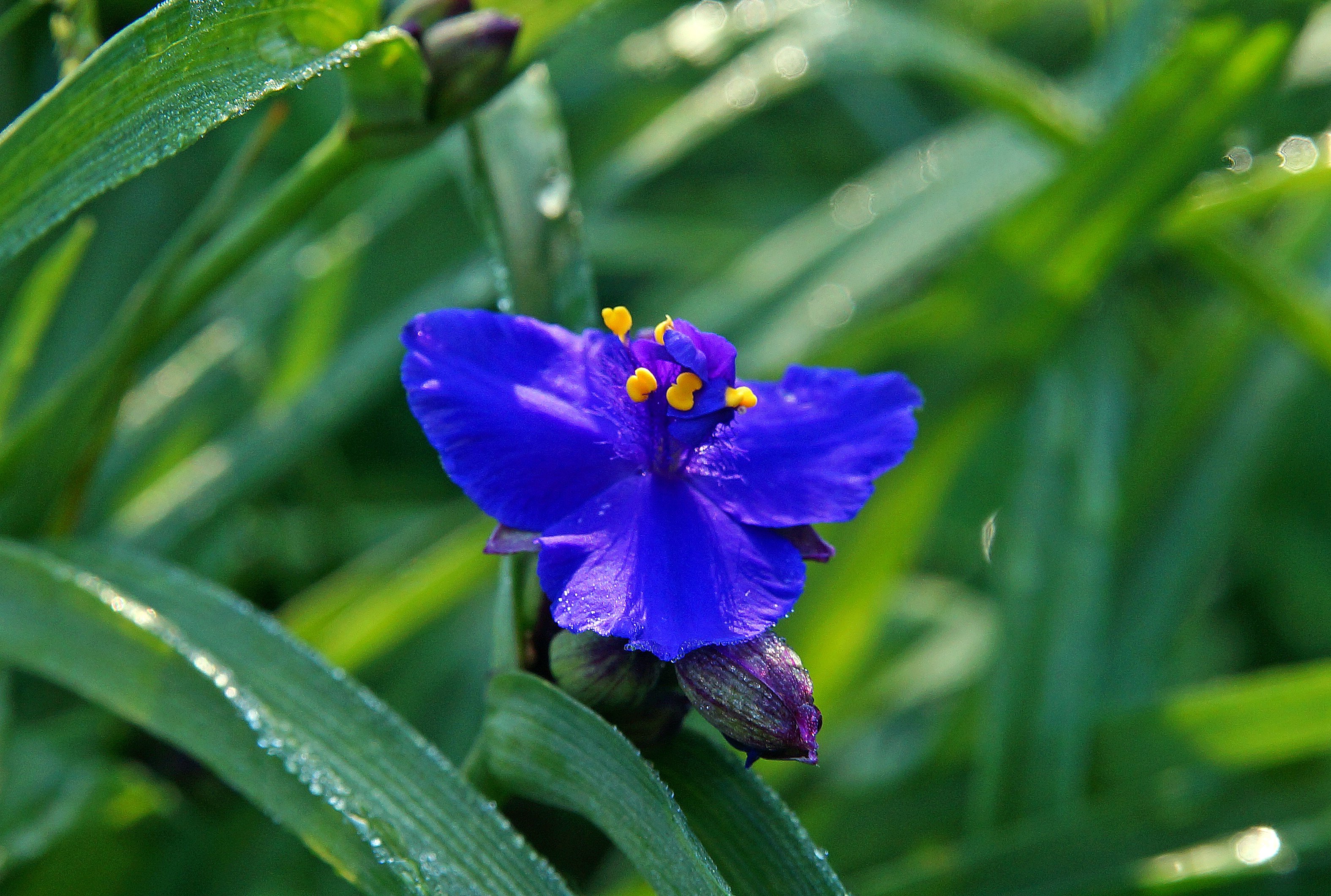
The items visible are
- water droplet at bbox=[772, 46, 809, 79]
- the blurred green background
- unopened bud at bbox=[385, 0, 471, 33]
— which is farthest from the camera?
water droplet at bbox=[772, 46, 809, 79]

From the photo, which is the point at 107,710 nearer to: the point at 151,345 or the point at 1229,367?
the point at 151,345

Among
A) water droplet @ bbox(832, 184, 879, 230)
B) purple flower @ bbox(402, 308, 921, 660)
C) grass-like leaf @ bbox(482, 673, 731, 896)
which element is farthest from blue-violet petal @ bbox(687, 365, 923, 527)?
water droplet @ bbox(832, 184, 879, 230)

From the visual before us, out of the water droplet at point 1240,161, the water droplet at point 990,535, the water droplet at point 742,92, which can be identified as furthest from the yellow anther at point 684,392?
the water droplet at point 1240,161

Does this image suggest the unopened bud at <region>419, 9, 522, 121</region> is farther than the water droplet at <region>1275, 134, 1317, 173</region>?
No

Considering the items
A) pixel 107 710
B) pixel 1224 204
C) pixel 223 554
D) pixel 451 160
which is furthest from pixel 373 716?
pixel 1224 204

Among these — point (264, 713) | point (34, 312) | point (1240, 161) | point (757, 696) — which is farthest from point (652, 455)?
point (1240, 161)

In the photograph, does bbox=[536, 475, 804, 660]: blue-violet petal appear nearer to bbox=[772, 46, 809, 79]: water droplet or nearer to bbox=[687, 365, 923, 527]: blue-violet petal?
bbox=[687, 365, 923, 527]: blue-violet petal

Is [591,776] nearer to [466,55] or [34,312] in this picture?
[466,55]
